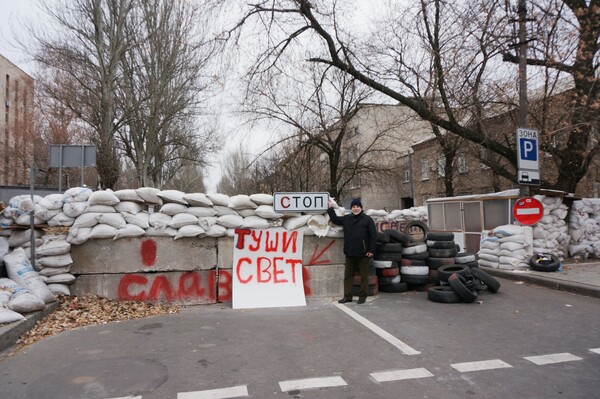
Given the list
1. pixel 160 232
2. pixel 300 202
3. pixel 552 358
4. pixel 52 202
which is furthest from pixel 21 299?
pixel 552 358

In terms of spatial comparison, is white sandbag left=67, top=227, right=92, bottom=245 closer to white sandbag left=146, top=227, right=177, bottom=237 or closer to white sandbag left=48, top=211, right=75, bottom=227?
white sandbag left=48, top=211, right=75, bottom=227

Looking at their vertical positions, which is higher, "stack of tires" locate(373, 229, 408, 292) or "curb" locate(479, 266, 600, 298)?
"stack of tires" locate(373, 229, 408, 292)

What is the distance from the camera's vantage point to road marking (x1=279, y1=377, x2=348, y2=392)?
3717mm

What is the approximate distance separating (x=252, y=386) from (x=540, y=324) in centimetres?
430

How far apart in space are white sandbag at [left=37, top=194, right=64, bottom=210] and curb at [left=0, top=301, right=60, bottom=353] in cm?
177

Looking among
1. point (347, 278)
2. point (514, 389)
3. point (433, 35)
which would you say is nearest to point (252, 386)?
point (514, 389)

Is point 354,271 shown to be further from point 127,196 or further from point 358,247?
point 127,196

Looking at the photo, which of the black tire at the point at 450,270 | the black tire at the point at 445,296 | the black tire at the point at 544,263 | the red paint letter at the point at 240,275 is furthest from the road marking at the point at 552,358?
the black tire at the point at 544,263

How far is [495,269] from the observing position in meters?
11.0

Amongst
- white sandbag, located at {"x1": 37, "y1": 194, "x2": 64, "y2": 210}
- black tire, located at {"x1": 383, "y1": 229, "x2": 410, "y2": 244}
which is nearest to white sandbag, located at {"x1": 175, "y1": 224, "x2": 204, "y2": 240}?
white sandbag, located at {"x1": 37, "y1": 194, "x2": 64, "y2": 210}

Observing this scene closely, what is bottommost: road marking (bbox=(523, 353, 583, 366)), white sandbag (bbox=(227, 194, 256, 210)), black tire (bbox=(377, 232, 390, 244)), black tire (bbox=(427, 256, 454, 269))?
road marking (bbox=(523, 353, 583, 366))

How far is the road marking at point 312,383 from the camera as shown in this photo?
3.72m

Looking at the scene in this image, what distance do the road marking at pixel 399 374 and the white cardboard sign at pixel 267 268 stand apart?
3.29 meters

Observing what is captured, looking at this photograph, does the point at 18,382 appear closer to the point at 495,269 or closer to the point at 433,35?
the point at 495,269
